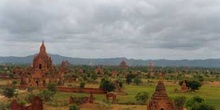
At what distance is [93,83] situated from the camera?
319 feet

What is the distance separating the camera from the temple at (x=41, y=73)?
82250 mm

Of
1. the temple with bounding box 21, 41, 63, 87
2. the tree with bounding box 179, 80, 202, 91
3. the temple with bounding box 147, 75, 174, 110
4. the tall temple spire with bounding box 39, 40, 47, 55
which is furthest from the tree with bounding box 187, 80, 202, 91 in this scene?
the temple with bounding box 147, 75, 174, 110

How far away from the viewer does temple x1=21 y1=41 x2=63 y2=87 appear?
270 feet

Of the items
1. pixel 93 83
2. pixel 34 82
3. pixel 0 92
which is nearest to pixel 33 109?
pixel 0 92

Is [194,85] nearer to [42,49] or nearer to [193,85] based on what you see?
[193,85]

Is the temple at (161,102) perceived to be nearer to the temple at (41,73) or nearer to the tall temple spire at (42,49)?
the temple at (41,73)

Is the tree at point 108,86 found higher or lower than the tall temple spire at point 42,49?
lower

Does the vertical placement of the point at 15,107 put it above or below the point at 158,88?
below

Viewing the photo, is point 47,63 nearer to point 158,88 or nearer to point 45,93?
point 45,93

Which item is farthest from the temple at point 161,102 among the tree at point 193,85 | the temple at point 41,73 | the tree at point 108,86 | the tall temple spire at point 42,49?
the tall temple spire at point 42,49

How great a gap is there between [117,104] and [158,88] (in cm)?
2950

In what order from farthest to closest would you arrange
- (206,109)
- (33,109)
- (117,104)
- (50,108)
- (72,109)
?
(117,104), (50,108), (72,109), (206,109), (33,109)

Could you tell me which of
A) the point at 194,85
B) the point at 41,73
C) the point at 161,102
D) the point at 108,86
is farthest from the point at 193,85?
the point at 161,102

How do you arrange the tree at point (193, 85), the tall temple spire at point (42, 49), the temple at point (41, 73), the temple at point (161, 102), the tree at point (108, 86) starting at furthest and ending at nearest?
the tall temple spire at point (42, 49) → the temple at point (41, 73) → the tree at point (193, 85) → the tree at point (108, 86) → the temple at point (161, 102)
